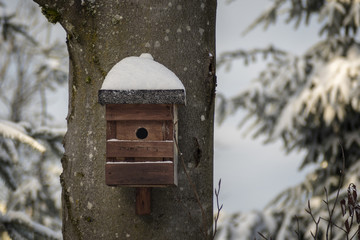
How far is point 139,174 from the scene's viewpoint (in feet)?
6.05

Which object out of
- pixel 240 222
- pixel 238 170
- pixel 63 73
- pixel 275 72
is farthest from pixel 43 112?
pixel 238 170

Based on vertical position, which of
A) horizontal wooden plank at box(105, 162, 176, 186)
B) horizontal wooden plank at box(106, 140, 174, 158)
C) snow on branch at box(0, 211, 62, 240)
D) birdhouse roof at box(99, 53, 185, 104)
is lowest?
snow on branch at box(0, 211, 62, 240)

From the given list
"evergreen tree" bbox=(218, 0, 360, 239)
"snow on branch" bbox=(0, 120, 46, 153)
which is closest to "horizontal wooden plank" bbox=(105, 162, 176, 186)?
"snow on branch" bbox=(0, 120, 46, 153)

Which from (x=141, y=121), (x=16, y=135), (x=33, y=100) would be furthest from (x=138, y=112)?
(x=33, y=100)

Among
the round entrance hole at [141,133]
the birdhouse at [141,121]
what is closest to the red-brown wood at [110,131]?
the birdhouse at [141,121]

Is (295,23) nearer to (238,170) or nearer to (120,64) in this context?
(120,64)

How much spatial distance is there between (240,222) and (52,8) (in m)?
3.11

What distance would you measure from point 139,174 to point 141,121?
0.71ft

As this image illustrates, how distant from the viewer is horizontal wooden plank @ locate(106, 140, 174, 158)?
1.84 metres

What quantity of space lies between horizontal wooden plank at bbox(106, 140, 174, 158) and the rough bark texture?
0.06 meters

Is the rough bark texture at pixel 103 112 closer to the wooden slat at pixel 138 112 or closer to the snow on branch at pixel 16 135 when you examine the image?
the wooden slat at pixel 138 112

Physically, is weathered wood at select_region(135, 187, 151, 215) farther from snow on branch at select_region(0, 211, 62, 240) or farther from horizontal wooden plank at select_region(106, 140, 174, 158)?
snow on branch at select_region(0, 211, 62, 240)

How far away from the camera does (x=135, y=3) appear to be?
1939 millimetres

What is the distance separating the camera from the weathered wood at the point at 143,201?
1811 mm
